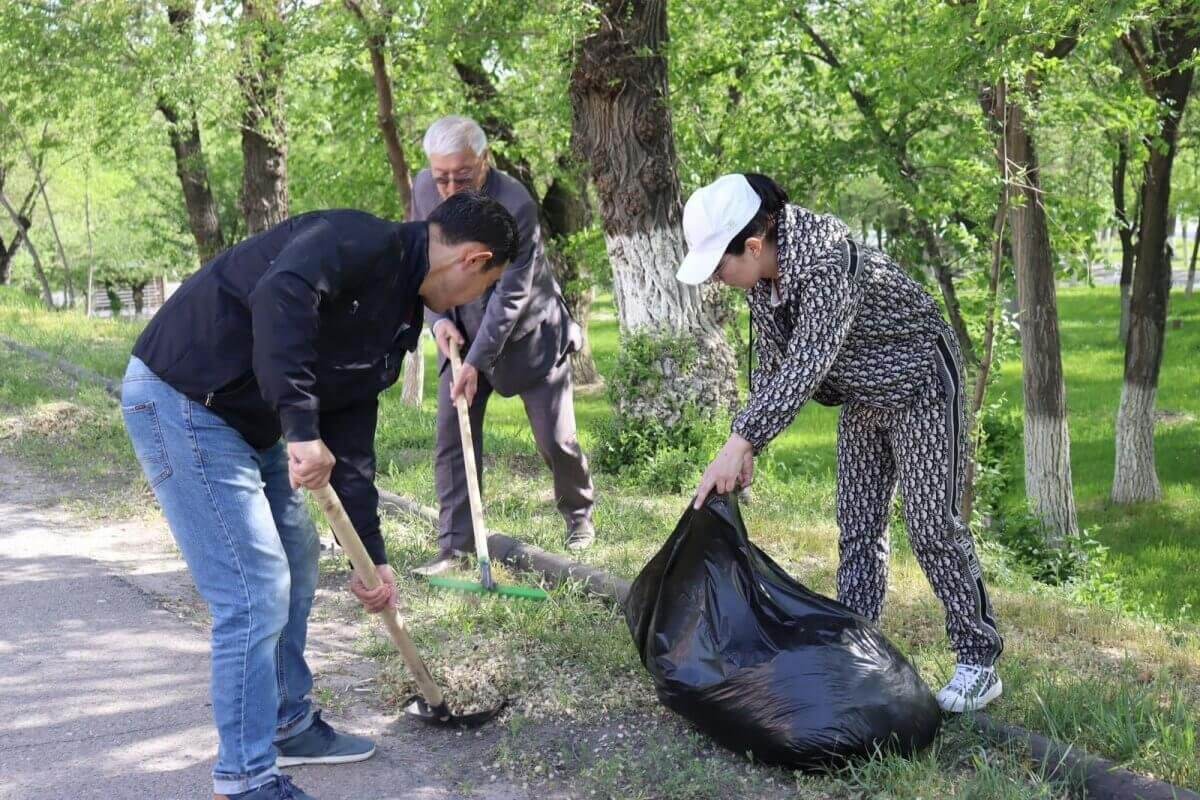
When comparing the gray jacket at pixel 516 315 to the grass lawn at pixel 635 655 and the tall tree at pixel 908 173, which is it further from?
the tall tree at pixel 908 173

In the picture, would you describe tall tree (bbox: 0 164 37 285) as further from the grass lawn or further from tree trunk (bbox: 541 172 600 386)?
the grass lawn

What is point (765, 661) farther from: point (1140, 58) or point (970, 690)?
point (1140, 58)

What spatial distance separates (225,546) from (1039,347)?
7608 millimetres

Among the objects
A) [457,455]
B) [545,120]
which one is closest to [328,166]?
[545,120]

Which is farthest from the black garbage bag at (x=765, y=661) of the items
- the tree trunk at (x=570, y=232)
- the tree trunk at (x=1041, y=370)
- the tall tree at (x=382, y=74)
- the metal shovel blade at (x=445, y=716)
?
the tree trunk at (x=570, y=232)

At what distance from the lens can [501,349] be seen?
5191 millimetres

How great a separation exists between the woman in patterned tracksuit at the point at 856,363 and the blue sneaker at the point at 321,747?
1284 mm

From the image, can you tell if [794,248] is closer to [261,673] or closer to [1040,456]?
[261,673]

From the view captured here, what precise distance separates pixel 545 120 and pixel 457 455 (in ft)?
31.7

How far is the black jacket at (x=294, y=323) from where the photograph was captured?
2801 millimetres

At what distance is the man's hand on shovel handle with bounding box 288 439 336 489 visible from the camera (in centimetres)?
282

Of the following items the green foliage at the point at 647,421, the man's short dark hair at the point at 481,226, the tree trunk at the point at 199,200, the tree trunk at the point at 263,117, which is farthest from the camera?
the tree trunk at the point at 199,200

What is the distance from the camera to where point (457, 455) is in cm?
539

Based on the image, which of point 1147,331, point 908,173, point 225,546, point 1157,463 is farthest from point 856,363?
point 1157,463
